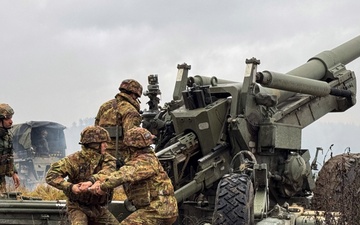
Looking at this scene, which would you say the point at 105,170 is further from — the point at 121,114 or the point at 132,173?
the point at 121,114

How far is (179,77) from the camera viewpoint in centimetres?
1088

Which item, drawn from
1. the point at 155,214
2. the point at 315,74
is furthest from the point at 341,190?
the point at 315,74

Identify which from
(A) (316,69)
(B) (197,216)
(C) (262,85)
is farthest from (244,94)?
(A) (316,69)

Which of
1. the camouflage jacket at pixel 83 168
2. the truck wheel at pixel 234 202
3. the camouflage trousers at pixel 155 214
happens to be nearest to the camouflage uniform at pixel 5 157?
the camouflage jacket at pixel 83 168

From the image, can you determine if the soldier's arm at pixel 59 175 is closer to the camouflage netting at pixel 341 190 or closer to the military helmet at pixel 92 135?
the military helmet at pixel 92 135

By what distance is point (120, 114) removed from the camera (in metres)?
8.67

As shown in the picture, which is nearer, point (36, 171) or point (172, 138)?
point (172, 138)

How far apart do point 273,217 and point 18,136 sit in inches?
779

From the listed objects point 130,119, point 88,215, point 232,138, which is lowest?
point 88,215

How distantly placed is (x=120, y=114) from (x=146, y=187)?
2.23 metres

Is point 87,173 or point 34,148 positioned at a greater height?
point 87,173

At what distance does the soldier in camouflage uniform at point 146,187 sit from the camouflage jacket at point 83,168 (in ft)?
1.01

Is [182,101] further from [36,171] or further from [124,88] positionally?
[36,171]

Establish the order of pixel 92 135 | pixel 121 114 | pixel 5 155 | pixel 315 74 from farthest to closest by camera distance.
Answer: pixel 315 74
pixel 5 155
pixel 121 114
pixel 92 135
